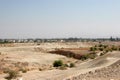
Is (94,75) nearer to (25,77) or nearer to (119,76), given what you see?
(119,76)

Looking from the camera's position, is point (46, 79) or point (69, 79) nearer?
point (69, 79)

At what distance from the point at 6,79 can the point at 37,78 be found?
9.82ft

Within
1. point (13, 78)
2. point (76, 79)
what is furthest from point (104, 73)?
point (13, 78)

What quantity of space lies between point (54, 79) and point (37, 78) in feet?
8.40

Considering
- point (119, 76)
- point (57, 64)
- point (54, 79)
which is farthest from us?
point (57, 64)

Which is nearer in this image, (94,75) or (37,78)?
(94,75)

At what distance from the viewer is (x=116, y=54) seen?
140ft

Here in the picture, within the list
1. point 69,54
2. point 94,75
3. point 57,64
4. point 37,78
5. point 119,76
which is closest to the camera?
point 119,76

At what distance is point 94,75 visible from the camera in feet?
69.7

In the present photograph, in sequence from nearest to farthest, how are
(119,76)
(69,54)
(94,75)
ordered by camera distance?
(119,76) < (94,75) < (69,54)

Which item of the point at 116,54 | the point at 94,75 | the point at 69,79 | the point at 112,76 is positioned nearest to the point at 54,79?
the point at 69,79

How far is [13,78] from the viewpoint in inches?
1048

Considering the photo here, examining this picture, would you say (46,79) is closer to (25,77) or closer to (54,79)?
(54,79)

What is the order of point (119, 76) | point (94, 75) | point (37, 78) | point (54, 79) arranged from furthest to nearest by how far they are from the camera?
point (37, 78) < point (54, 79) < point (94, 75) < point (119, 76)
